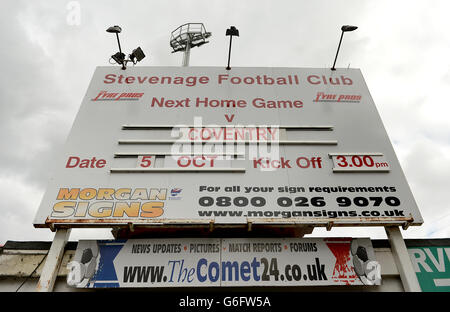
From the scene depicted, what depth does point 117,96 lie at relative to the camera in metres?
8.00

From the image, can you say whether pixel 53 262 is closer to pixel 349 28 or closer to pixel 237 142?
pixel 237 142

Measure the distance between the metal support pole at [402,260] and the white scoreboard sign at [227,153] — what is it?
0.35 m

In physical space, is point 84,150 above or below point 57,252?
above

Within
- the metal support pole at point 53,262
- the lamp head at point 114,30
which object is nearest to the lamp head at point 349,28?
the lamp head at point 114,30

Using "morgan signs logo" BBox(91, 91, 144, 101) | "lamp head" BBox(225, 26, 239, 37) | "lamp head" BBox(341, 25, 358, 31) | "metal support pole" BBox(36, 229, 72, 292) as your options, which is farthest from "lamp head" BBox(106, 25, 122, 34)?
"lamp head" BBox(341, 25, 358, 31)

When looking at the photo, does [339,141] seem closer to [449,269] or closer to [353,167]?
[353,167]

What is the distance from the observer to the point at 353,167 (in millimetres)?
6562

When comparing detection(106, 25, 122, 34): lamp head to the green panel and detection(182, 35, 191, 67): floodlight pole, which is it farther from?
the green panel

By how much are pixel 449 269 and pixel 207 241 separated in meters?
4.82

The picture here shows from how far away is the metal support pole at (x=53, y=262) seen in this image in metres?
5.23

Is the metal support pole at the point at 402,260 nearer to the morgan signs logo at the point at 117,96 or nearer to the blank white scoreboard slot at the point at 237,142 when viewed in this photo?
the blank white scoreboard slot at the point at 237,142

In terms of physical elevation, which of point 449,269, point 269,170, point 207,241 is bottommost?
point 449,269
